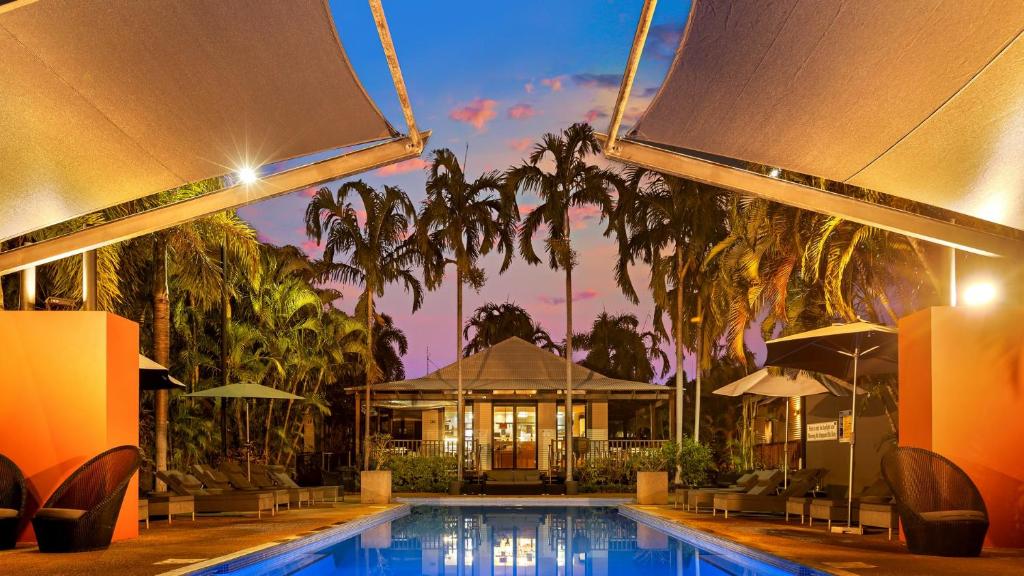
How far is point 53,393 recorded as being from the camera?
1120 centimetres

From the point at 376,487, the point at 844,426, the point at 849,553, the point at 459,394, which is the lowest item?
the point at 376,487

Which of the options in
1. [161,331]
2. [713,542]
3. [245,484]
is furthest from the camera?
[161,331]

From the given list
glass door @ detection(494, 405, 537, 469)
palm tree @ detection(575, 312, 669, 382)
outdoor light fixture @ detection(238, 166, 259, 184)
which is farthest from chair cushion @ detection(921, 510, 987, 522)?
palm tree @ detection(575, 312, 669, 382)

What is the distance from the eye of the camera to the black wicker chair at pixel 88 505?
10.0 m

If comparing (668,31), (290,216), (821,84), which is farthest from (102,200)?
(290,216)

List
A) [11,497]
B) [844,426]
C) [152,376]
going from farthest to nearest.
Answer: [844,426], [152,376], [11,497]

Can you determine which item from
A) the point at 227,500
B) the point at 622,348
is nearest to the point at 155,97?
the point at 227,500

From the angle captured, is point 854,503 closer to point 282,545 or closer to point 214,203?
point 282,545

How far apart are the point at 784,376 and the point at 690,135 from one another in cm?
786

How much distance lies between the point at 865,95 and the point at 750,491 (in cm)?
864

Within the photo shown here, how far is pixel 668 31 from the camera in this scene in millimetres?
8938

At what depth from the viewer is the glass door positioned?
2798 cm

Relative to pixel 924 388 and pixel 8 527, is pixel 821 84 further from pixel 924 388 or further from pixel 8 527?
pixel 8 527

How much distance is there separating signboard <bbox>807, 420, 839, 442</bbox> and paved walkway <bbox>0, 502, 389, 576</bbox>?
27.9 feet
